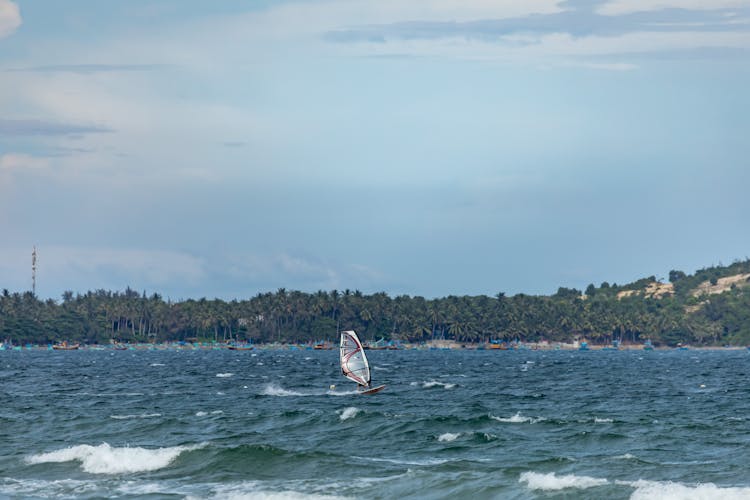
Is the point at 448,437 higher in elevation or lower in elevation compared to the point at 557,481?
higher

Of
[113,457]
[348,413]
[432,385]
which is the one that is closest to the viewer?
[113,457]

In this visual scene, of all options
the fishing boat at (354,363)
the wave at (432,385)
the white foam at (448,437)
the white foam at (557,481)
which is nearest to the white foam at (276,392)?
the fishing boat at (354,363)

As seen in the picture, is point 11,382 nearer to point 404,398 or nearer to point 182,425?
point 404,398

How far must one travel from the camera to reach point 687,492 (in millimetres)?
38750

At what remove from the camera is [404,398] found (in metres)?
89.9

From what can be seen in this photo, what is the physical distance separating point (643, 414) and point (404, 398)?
23380 millimetres

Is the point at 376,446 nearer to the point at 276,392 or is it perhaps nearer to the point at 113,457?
the point at 113,457

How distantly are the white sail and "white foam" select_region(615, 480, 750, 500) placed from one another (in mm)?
48750

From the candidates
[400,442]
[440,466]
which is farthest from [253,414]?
[440,466]

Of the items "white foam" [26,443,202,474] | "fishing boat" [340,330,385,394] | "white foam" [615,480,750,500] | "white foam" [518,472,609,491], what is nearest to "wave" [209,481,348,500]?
"white foam" [26,443,202,474]

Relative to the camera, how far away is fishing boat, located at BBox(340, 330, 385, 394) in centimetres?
8919

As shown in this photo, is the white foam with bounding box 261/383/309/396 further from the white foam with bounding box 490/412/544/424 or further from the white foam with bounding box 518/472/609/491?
the white foam with bounding box 518/472/609/491

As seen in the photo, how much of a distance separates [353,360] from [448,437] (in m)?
35.9

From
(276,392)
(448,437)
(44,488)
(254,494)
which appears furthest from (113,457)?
(276,392)
